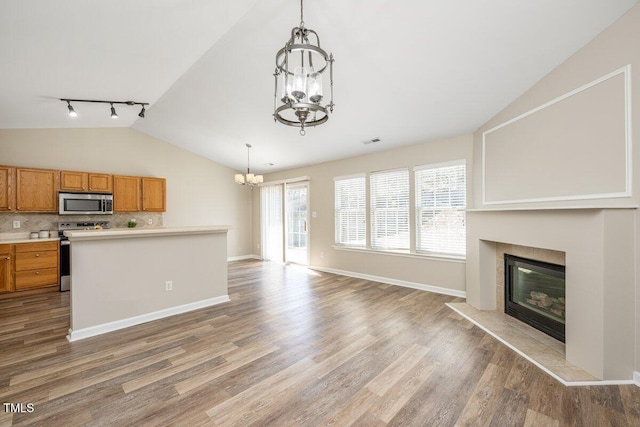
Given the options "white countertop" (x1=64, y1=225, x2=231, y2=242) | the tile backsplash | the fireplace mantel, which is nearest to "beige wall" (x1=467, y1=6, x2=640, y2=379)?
the fireplace mantel

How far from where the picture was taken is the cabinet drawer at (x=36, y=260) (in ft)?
14.8

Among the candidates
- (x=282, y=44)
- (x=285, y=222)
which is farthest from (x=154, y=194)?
(x=282, y=44)

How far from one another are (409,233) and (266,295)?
2.77 m

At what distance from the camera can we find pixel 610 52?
227cm

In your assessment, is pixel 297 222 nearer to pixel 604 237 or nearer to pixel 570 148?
pixel 570 148

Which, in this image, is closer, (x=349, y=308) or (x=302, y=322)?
(x=302, y=322)

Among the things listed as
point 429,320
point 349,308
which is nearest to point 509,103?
point 429,320

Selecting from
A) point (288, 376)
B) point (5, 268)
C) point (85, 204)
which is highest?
point (85, 204)

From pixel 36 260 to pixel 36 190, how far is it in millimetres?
1244

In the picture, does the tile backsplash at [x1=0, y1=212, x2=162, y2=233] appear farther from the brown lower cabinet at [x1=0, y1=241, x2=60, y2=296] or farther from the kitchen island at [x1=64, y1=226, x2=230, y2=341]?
the kitchen island at [x1=64, y1=226, x2=230, y2=341]

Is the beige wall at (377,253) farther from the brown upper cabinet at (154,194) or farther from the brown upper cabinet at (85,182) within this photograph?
the brown upper cabinet at (85,182)

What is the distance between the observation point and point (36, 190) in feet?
15.8

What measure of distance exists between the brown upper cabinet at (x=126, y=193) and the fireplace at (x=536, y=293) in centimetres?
697

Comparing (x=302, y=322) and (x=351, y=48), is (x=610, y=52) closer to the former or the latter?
(x=351, y=48)
